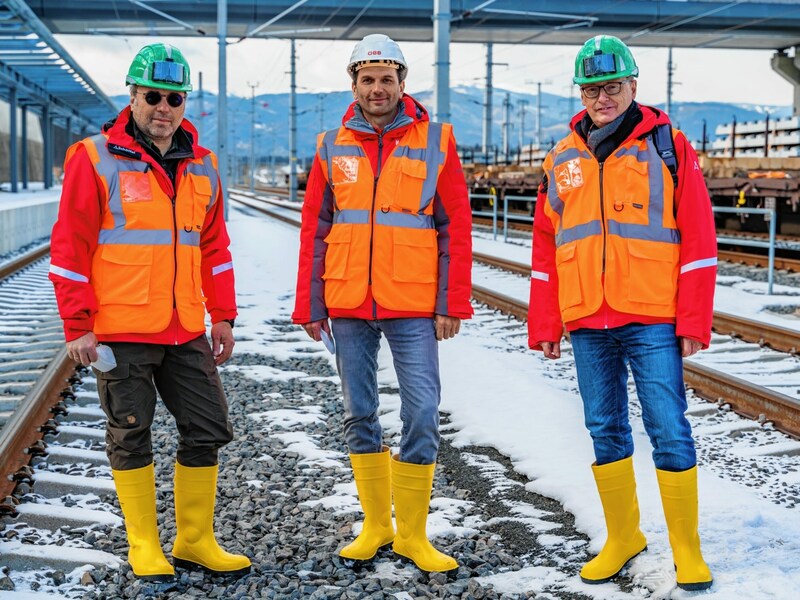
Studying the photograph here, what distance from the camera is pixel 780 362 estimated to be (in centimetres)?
778

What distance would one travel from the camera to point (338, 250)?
3.83 meters

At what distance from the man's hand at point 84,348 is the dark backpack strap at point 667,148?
6.91 feet

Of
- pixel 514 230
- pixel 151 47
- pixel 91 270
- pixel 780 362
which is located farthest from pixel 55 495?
pixel 514 230

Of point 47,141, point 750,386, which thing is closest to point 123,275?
point 750,386

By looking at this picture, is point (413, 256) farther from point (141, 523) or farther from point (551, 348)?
point (141, 523)

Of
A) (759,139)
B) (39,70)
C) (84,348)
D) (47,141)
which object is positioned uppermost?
(39,70)

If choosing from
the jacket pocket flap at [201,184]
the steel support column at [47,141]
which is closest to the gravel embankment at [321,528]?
the jacket pocket flap at [201,184]

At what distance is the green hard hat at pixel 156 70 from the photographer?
3564 millimetres

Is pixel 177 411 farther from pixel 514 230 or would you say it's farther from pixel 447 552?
pixel 514 230

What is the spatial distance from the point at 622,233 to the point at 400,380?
3.35 feet

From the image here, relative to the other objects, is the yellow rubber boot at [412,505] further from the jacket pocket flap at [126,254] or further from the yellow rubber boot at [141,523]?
the jacket pocket flap at [126,254]

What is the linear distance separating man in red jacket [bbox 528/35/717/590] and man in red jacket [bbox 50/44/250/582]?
1.40 meters

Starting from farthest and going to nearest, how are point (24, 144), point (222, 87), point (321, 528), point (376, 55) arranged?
point (24, 144) → point (222, 87) → point (321, 528) → point (376, 55)

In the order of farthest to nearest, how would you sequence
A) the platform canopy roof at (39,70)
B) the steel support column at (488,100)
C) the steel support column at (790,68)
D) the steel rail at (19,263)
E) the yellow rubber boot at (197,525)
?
the steel support column at (790,68) → the steel support column at (488,100) → the platform canopy roof at (39,70) → the steel rail at (19,263) → the yellow rubber boot at (197,525)
